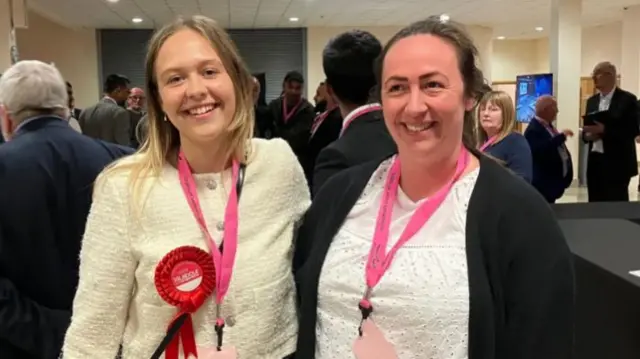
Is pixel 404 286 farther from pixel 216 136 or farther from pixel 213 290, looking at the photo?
pixel 216 136

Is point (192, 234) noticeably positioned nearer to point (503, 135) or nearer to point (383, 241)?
point (383, 241)

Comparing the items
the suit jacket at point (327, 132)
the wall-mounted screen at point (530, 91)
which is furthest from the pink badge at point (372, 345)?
the wall-mounted screen at point (530, 91)

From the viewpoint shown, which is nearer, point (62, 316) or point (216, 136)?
point (216, 136)

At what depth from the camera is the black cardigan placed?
1.24 metres

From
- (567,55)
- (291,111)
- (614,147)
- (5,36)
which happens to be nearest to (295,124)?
(291,111)

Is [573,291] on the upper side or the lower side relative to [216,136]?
lower

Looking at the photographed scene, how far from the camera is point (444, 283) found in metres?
1.30

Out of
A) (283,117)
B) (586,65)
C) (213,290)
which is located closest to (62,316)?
(213,290)

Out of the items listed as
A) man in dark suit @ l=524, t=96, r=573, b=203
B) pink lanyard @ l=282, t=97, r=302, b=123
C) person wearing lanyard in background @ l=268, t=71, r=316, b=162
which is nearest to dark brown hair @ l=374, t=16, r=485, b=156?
man in dark suit @ l=524, t=96, r=573, b=203

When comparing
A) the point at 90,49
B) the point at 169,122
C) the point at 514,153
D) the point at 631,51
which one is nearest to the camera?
the point at 169,122

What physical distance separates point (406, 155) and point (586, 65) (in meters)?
16.2

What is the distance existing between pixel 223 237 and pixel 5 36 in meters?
8.49

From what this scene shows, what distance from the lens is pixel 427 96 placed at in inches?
53.4

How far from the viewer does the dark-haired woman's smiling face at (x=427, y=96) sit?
1355 millimetres
